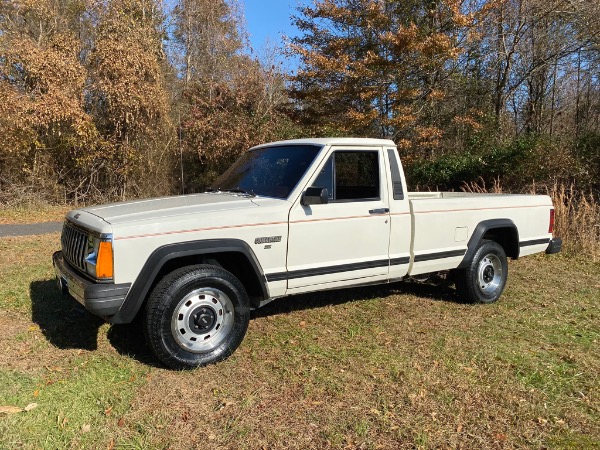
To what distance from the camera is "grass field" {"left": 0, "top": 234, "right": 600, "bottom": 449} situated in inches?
119

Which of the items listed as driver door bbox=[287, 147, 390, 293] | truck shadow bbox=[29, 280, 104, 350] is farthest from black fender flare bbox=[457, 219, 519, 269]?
truck shadow bbox=[29, 280, 104, 350]

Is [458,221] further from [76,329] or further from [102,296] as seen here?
[76,329]

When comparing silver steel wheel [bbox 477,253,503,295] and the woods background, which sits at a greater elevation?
the woods background

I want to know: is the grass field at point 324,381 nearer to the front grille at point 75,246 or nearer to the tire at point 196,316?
the tire at point 196,316

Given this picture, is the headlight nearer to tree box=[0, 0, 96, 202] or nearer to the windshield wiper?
the windshield wiper

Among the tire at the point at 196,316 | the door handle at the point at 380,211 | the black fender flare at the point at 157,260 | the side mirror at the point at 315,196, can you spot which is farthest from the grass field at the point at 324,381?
the side mirror at the point at 315,196

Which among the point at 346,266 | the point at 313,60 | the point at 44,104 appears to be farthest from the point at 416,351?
the point at 44,104

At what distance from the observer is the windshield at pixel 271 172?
451cm

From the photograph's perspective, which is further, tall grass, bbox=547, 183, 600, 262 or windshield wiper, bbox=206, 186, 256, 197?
tall grass, bbox=547, 183, 600, 262

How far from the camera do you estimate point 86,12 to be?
59.0 ft

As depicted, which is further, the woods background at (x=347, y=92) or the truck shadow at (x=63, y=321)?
the woods background at (x=347, y=92)

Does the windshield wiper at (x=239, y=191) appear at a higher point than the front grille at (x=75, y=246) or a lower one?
higher

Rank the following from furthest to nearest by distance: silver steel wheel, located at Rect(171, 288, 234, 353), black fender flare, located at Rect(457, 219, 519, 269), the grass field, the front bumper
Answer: black fender flare, located at Rect(457, 219, 519, 269) → silver steel wheel, located at Rect(171, 288, 234, 353) → the front bumper → the grass field

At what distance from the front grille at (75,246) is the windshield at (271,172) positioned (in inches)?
59.2
